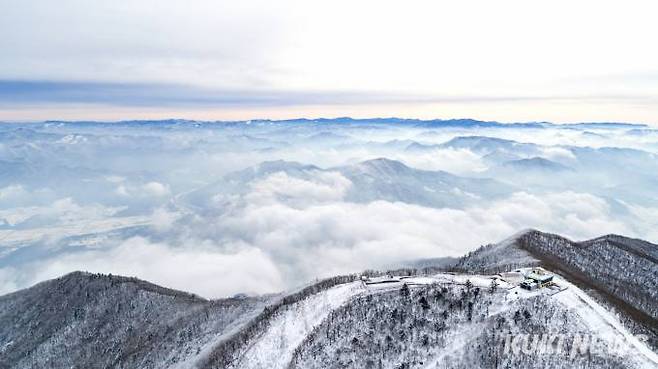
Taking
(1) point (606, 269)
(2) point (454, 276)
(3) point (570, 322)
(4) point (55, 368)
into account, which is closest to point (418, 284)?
(2) point (454, 276)

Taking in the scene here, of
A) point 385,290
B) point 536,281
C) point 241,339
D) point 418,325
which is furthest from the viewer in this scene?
point 241,339

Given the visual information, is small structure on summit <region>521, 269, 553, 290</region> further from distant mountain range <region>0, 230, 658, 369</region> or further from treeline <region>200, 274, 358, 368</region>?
treeline <region>200, 274, 358, 368</region>

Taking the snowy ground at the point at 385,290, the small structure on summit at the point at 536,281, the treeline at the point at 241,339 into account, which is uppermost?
the small structure on summit at the point at 536,281

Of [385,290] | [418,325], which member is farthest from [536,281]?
[385,290]

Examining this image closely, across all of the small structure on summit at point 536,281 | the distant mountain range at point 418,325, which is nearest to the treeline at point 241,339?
the distant mountain range at point 418,325

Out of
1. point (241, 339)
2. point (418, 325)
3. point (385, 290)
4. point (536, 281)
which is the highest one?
point (536, 281)

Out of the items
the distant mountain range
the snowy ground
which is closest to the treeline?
the distant mountain range

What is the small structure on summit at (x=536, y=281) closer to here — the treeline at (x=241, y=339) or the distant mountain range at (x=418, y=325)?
the distant mountain range at (x=418, y=325)

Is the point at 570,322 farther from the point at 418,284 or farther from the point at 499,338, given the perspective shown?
the point at 418,284

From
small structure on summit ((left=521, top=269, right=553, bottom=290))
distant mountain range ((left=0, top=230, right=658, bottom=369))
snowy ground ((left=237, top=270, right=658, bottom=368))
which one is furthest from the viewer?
small structure on summit ((left=521, top=269, right=553, bottom=290))

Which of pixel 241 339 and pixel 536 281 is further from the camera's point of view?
pixel 241 339

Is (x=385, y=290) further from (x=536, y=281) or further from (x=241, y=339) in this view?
(x=241, y=339)
